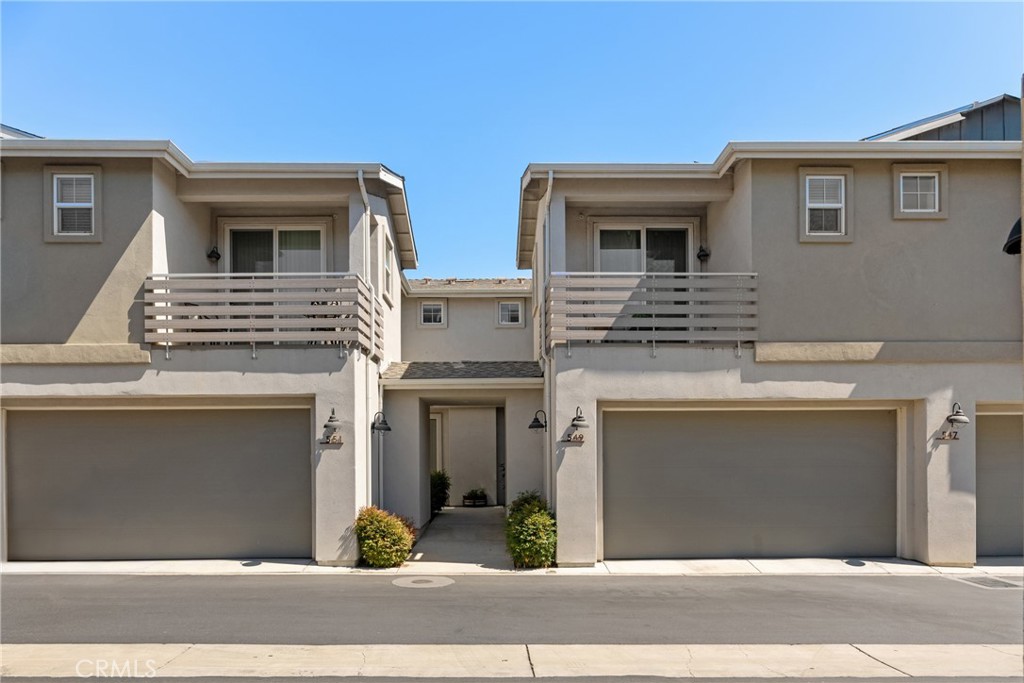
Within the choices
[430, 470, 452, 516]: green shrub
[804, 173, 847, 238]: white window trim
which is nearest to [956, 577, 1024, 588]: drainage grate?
[804, 173, 847, 238]: white window trim

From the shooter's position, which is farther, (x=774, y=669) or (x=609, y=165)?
(x=609, y=165)

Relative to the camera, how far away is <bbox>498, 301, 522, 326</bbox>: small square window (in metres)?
22.2

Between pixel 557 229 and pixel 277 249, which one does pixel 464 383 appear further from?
pixel 277 249

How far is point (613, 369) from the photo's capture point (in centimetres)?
1230

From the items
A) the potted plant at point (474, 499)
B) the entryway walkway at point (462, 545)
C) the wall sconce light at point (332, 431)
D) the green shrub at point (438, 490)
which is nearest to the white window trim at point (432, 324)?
the green shrub at point (438, 490)

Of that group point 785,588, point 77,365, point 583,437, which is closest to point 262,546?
point 77,365

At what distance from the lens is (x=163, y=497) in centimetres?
1252

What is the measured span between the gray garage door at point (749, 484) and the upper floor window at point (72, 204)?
9048 millimetres

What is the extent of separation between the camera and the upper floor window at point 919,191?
12.6 metres

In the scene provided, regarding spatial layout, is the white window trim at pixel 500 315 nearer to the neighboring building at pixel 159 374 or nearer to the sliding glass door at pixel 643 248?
the sliding glass door at pixel 643 248

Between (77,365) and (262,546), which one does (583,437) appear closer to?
(262,546)

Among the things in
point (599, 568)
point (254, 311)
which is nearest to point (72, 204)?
point (254, 311)

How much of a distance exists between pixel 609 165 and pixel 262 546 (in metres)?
8.73

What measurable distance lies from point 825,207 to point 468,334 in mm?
11665
